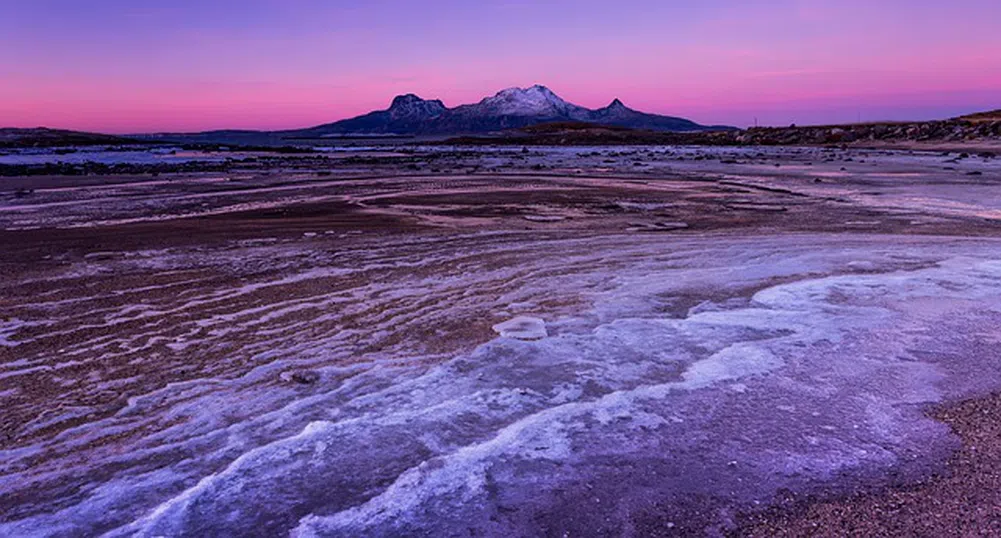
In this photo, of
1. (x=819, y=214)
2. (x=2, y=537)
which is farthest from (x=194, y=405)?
(x=819, y=214)

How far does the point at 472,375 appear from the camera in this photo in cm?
572

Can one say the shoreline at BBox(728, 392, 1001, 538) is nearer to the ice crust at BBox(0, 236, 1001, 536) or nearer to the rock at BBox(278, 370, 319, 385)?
the ice crust at BBox(0, 236, 1001, 536)

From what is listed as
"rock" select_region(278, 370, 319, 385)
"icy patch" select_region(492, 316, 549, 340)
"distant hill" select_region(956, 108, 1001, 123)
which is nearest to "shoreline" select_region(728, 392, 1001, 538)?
"icy patch" select_region(492, 316, 549, 340)

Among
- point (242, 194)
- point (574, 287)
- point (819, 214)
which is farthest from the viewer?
point (242, 194)

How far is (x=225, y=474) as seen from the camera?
13.3ft

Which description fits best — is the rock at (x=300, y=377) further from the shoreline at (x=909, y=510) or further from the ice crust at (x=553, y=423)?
the shoreline at (x=909, y=510)

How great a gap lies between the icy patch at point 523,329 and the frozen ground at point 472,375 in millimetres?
46

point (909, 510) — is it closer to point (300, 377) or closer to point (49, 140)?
point (300, 377)

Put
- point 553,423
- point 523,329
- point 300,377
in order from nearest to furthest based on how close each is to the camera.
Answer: point 553,423 < point 300,377 < point 523,329

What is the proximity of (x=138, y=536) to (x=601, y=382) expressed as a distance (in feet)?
11.4

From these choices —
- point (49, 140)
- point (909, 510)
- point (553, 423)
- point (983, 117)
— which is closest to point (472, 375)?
point (553, 423)

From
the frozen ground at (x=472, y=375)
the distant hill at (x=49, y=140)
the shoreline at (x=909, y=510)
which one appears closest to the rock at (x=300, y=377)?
the frozen ground at (x=472, y=375)

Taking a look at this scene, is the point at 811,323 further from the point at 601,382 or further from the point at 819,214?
the point at 819,214

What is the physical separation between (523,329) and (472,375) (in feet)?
4.75
